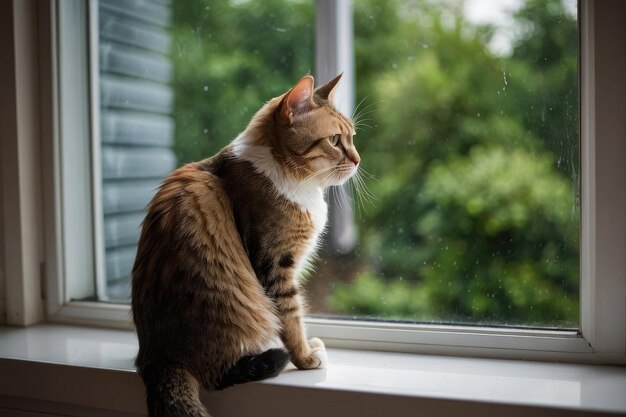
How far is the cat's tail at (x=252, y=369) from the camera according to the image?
1.14 metres

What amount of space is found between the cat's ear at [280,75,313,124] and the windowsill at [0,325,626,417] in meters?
0.56

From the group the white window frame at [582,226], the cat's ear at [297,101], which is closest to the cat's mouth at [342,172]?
the cat's ear at [297,101]

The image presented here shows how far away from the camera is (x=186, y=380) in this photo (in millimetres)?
1103

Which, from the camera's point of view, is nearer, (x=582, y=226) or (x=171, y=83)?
(x=582, y=226)

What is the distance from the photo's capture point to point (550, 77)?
4.34 feet

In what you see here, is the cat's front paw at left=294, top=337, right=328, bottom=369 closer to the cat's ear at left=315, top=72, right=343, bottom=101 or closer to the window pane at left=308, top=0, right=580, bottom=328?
the window pane at left=308, top=0, right=580, bottom=328

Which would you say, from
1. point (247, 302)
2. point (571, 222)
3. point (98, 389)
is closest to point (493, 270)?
point (571, 222)

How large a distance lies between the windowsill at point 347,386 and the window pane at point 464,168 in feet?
0.67

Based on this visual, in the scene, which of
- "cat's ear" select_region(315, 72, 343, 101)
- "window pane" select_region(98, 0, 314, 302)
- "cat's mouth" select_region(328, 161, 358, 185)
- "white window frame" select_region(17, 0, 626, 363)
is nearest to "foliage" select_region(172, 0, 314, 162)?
"window pane" select_region(98, 0, 314, 302)

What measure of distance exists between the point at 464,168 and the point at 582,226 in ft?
1.33

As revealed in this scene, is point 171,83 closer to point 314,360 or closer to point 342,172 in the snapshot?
point 342,172

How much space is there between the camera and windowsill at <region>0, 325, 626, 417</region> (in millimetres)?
1038

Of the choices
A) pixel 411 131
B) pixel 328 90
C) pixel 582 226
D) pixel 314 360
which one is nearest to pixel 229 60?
pixel 328 90

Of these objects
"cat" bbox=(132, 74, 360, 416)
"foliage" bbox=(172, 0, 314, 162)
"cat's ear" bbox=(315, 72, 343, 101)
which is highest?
"foliage" bbox=(172, 0, 314, 162)
